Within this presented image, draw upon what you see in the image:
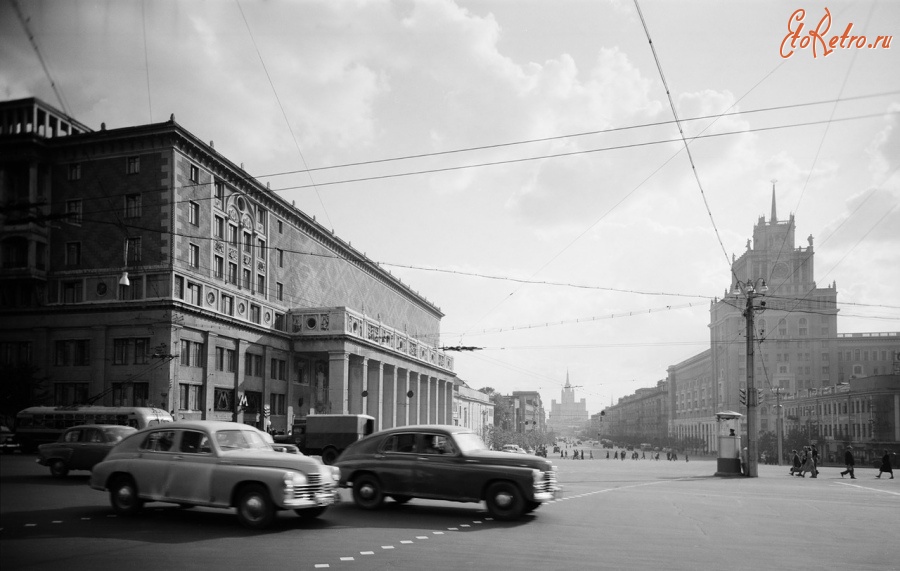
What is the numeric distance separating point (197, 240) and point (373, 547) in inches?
1565

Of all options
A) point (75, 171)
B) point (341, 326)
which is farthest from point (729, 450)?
point (341, 326)

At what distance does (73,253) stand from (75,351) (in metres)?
Answer: 13.3

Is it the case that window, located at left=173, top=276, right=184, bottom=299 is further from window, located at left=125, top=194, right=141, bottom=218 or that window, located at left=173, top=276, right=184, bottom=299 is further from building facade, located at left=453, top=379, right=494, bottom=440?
building facade, located at left=453, top=379, right=494, bottom=440

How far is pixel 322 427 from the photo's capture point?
42.4 metres

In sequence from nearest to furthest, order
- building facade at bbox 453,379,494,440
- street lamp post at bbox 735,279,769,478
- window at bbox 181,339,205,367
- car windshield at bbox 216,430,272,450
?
car windshield at bbox 216,430,272,450
street lamp post at bbox 735,279,769,478
window at bbox 181,339,205,367
building facade at bbox 453,379,494,440

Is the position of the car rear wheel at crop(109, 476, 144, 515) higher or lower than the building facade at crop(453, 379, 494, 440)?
higher

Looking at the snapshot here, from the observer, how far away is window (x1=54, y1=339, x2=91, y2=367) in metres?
25.2

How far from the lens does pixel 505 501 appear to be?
1504 centimetres

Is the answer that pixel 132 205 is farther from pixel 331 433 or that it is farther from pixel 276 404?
pixel 276 404

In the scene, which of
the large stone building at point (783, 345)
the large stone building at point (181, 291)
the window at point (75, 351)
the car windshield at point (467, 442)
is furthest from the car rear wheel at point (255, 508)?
the large stone building at point (783, 345)

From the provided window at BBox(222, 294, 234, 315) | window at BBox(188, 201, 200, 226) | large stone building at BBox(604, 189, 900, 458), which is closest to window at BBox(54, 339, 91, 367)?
window at BBox(188, 201, 200, 226)

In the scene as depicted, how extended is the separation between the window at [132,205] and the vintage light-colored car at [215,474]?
10.5 meters

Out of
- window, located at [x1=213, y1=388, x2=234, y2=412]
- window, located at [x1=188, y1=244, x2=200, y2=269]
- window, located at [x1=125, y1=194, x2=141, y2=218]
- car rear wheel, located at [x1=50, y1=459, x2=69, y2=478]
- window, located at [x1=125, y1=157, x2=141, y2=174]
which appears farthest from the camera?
window, located at [x1=213, y1=388, x2=234, y2=412]

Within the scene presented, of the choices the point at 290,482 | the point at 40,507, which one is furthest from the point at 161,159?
the point at 290,482
